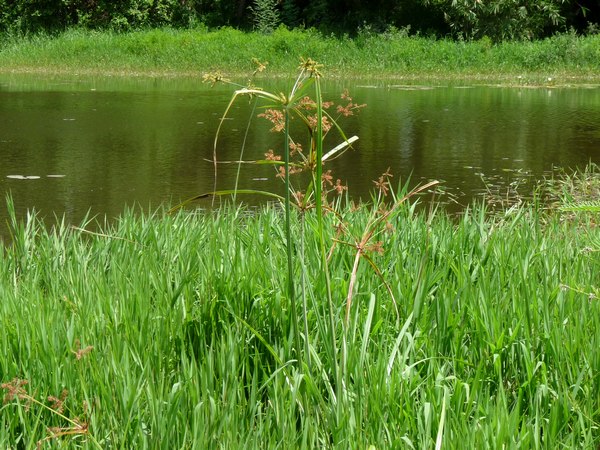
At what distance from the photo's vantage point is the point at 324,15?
23.1 meters

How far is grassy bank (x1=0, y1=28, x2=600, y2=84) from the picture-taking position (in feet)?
62.9

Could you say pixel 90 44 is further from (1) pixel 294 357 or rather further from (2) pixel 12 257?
→ (1) pixel 294 357

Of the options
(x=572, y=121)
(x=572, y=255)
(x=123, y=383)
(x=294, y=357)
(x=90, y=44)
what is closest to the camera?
(x=123, y=383)

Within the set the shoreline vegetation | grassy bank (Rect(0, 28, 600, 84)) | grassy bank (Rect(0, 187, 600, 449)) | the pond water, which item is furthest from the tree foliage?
grassy bank (Rect(0, 187, 600, 449))

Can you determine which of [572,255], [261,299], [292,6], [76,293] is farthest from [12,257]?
[292,6]

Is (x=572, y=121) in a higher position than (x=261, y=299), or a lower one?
lower

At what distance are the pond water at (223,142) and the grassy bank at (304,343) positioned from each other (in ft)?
5.36

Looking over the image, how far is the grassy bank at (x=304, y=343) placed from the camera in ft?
7.02

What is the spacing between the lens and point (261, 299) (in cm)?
284

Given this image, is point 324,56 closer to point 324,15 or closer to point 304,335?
point 324,15

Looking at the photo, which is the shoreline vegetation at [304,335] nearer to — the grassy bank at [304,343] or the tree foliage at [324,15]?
the grassy bank at [304,343]

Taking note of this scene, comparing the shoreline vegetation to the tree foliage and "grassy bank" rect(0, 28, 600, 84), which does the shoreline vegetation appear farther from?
the tree foliage

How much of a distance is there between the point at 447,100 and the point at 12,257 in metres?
11.6

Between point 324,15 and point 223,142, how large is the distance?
13662 millimetres
